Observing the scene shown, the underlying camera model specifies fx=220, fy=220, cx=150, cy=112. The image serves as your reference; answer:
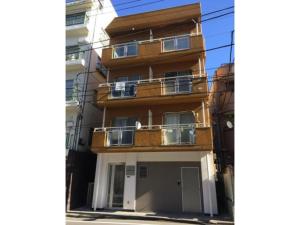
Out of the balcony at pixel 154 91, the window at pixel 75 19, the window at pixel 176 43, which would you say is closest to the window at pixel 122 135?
the balcony at pixel 154 91

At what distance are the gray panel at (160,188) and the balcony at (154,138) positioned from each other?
122 centimetres

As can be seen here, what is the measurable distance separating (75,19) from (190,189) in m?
13.8

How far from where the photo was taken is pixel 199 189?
1082cm

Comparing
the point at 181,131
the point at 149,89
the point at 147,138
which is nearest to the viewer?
the point at 181,131

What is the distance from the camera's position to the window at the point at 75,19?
621 inches

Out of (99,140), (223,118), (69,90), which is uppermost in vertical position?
(69,90)

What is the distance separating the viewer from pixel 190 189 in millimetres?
10914

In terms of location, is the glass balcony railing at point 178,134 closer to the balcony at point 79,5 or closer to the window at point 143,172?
the window at point 143,172

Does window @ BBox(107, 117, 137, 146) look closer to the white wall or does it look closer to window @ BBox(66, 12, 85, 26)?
the white wall

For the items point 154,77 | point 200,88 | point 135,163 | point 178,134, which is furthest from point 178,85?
point 135,163

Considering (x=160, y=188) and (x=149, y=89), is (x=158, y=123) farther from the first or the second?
(x=160, y=188)

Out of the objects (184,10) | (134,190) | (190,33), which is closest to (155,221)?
(134,190)

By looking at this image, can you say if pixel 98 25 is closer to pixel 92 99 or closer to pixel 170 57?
pixel 92 99
